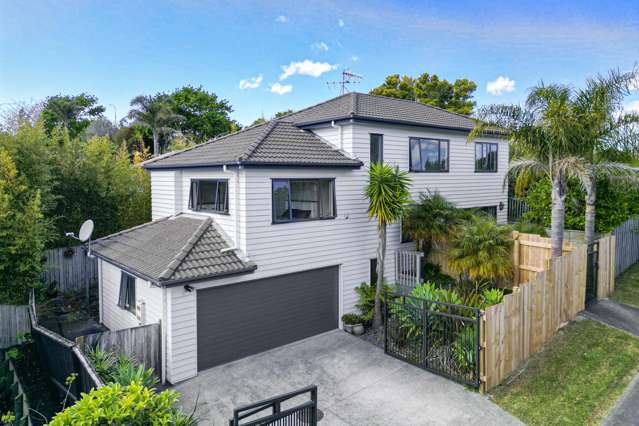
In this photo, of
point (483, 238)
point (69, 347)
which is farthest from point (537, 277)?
point (69, 347)

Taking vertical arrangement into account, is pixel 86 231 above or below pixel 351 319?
above

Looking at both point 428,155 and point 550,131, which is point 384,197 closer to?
point 428,155

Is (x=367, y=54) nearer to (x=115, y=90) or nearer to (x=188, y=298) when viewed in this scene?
(x=188, y=298)

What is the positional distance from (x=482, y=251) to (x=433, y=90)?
32.2m

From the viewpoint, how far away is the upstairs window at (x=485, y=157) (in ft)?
55.0

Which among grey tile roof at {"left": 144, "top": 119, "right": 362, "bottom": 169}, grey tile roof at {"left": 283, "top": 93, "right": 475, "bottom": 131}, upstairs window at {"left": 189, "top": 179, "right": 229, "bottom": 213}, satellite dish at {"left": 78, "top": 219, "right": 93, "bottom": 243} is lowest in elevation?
satellite dish at {"left": 78, "top": 219, "right": 93, "bottom": 243}

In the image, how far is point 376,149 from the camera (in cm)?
1335

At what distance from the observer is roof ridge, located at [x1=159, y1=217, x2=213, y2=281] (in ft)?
29.6

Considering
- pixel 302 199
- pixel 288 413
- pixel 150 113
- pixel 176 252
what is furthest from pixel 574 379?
pixel 150 113

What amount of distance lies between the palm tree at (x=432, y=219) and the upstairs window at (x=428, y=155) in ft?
4.41

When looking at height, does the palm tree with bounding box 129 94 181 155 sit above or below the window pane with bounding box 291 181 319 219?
above

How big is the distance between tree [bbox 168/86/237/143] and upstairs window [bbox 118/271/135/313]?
116 ft

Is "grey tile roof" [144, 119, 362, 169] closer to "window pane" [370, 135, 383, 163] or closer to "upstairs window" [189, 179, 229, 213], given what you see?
"upstairs window" [189, 179, 229, 213]

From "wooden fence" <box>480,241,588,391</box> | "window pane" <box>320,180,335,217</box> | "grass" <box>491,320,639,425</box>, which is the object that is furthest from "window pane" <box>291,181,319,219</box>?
"grass" <box>491,320,639,425</box>
